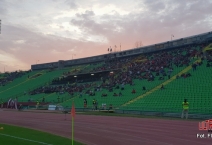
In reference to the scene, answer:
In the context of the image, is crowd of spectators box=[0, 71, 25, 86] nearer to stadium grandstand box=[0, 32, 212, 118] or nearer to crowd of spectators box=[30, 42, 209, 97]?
stadium grandstand box=[0, 32, 212, 118]

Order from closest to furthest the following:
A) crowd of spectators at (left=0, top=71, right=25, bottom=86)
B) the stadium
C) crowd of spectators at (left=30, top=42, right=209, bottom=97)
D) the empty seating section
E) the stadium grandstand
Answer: the stadium → the empty seating section → the stadium grandstand → crowd of spectators at (left=30, top=42, right=209, bottom=97) → crowd of spectators at (left=0, top=71, right=25, bottom=86)

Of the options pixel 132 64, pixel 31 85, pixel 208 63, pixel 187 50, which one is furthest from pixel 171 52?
pixel 31 85

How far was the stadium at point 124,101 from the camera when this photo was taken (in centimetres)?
1595

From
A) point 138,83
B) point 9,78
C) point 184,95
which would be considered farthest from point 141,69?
point 9,78

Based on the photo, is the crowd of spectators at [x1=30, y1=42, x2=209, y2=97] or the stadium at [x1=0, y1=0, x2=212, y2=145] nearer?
the stadium at [x1=0, y1=0, x2=212, y2=145]

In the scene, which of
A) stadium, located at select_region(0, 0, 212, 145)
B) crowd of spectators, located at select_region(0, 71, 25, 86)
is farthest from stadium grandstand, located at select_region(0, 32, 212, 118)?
crowd of spectators, located at select_region(0, 71, 25, 86)

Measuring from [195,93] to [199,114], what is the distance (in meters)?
6.23

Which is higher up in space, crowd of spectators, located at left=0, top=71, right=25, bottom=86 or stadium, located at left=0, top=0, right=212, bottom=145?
crowd of spectators, located at left=0, top=71, right=25, bottom=86

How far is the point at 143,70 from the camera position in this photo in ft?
144

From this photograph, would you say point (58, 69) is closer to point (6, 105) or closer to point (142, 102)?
point (6, 105)

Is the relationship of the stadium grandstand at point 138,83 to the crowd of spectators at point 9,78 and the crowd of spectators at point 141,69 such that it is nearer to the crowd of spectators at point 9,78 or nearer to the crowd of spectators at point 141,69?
the crowd of spectators at point 141,69

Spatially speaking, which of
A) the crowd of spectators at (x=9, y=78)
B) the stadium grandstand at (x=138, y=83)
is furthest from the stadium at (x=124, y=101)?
the crowd of spectators at (x=9, y=78)

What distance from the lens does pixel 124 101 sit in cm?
3684

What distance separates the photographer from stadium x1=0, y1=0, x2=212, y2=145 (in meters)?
16.0
